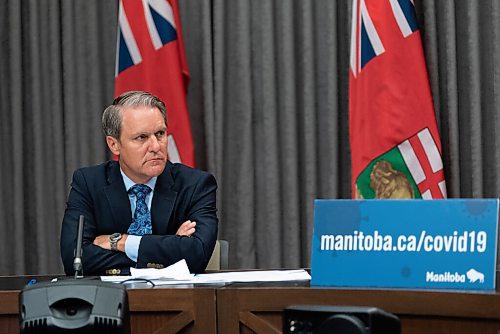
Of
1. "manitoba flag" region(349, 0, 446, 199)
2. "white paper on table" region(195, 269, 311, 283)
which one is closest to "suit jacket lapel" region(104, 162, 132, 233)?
"white paper on table" region(195, 269, 311, 283)

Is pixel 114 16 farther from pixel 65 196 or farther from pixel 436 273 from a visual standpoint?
pixel 436 273

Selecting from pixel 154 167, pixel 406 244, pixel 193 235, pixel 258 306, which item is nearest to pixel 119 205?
pixel 154 167

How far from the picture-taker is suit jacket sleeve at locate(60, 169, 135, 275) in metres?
3.20

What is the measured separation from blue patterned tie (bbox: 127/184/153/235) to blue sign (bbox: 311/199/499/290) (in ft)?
3.32

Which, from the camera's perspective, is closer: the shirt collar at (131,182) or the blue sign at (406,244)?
the blue sign at (406,244)

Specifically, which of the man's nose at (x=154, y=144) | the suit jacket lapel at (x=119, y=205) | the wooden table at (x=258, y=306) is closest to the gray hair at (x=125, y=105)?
the man's nose at (x=154, y=144)

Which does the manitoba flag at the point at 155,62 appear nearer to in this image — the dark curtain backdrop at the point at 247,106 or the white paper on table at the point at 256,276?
the dark curtain backdrop at the point at 247,106

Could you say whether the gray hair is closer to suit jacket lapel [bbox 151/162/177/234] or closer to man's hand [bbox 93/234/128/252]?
suit jacket lapel [bbox 151/162/177/234]

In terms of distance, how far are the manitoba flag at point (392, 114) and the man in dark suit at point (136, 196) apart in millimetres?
1001

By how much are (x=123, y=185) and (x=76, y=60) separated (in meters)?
1.82

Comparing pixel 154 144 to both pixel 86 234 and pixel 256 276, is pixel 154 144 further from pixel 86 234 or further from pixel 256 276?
pixel 256 276

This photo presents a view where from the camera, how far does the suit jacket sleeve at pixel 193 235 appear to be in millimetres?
3172

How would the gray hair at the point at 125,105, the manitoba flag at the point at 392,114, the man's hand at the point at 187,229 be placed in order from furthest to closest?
the manitoba flag at the point at 392,114 → the gray hair at the point at 125,105 → the man's hand at the point at 187,229

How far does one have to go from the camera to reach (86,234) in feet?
10.9
